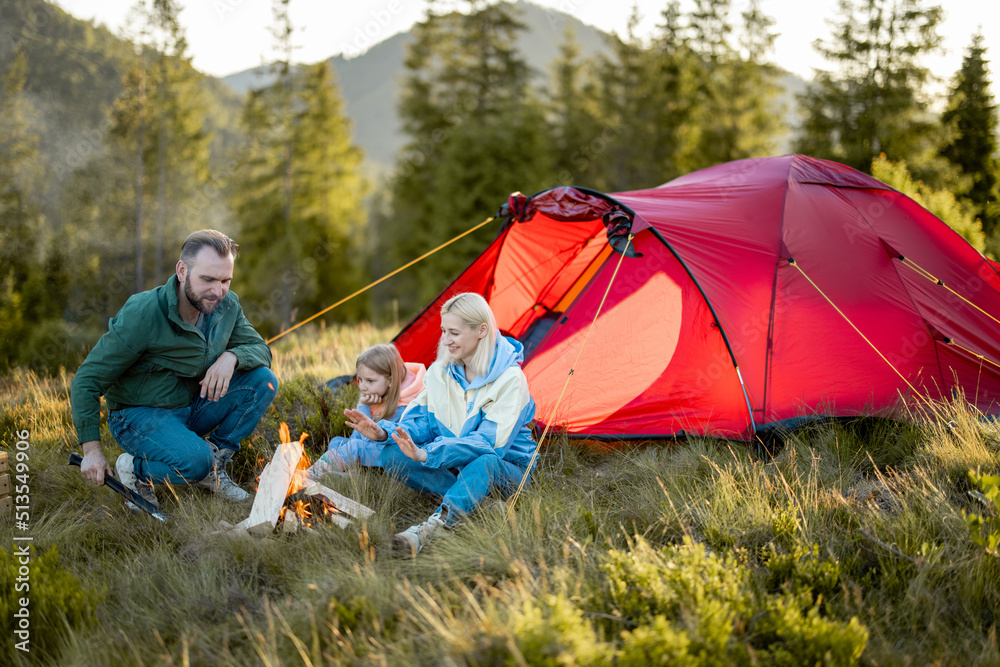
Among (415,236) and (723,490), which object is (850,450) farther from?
(415,236)

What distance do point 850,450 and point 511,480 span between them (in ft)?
6.18

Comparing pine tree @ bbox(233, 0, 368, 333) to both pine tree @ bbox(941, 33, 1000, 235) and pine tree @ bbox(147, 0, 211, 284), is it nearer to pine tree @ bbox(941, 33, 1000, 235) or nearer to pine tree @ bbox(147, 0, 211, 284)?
pine tree @ bbox(147, 0, 211, 284)

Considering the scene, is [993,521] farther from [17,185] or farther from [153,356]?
[17,185]

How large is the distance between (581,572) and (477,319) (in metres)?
1.34

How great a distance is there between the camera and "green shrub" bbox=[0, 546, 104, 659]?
2201mm

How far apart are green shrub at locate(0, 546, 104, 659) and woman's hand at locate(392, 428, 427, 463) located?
3.95ft

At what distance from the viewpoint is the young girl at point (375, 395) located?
3236mm

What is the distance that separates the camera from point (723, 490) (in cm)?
277

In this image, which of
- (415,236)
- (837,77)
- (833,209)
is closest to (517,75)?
(415,236)

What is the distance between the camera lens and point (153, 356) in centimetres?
313

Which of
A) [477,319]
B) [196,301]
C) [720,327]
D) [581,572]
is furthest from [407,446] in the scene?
[720,327]

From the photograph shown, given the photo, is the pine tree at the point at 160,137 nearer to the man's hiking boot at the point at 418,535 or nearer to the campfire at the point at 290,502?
the campfire at the point at 290,502

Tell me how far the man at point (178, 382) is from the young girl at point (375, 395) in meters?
0.52

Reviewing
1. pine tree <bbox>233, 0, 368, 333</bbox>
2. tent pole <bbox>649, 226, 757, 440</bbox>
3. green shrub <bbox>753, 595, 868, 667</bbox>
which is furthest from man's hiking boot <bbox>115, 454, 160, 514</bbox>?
pine tree <bbox>233, 0, 368, 333</bbox>
